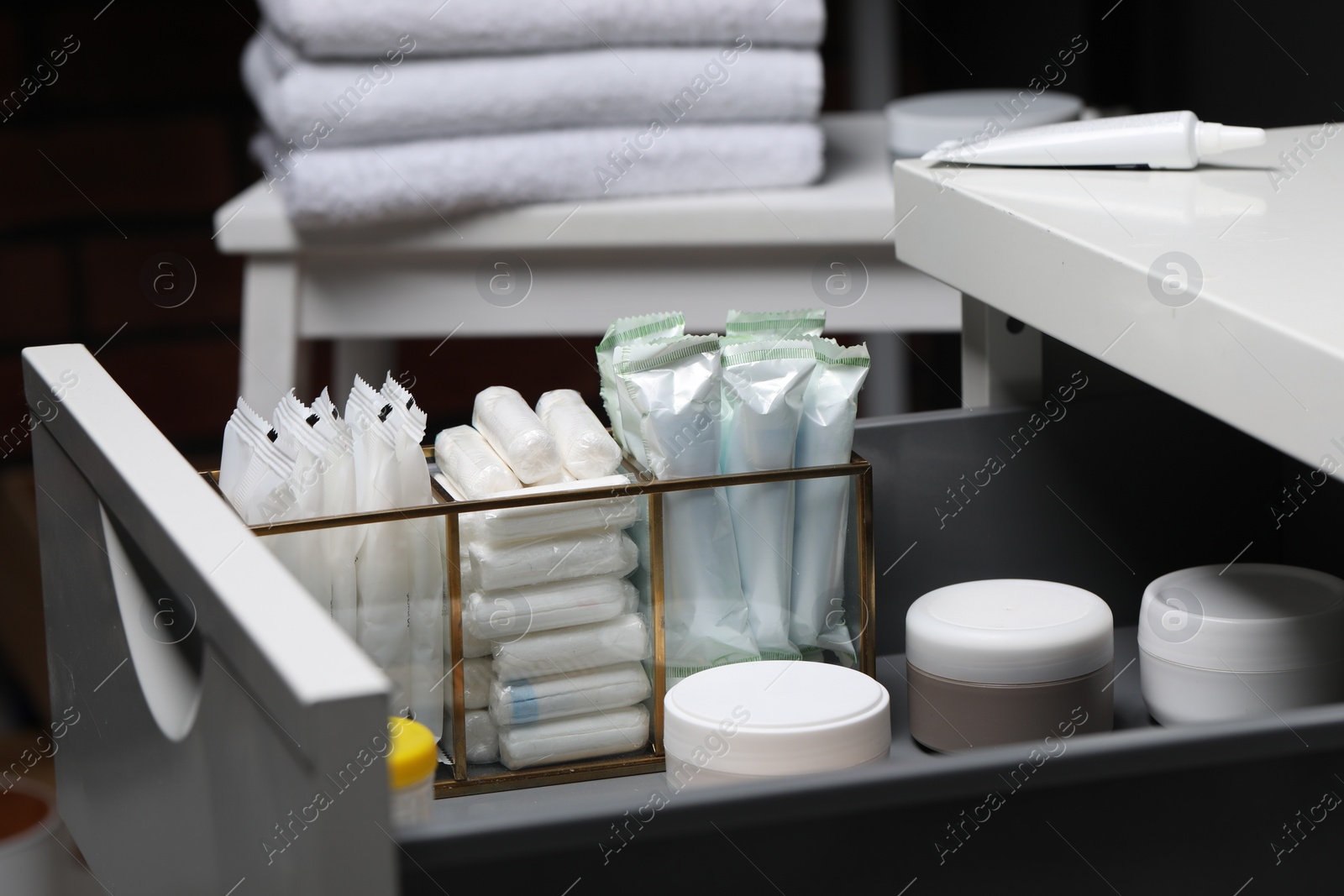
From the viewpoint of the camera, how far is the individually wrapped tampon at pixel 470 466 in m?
0.39

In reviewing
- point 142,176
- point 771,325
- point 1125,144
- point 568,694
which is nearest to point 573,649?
point 568,694

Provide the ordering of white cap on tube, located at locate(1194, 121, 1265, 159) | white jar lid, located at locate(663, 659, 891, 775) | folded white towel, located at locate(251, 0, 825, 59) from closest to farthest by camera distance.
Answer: white jar lid, located at locate(663, 659, 891, 775)
white cap on tube, located at locate(1194, 121, 1265, 159)
folded white towel, located at locate(251, 0, 825, 59)

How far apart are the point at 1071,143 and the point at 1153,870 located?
0.29m

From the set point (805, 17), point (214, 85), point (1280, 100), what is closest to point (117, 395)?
Answer: point (805, 17)

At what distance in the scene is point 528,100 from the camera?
78 cm

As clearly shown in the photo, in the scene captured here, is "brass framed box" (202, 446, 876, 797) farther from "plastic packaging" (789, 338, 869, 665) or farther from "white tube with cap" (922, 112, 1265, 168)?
"white tube with cap" (922, 112, 1265, 168)

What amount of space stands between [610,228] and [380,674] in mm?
599

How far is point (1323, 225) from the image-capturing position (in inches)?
14.9

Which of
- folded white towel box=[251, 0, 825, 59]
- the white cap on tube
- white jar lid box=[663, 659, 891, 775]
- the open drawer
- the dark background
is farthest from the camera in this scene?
the dark background

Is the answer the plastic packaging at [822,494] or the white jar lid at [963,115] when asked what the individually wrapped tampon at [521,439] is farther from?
the white jar lid at [963,115]

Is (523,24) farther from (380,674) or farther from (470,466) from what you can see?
(380,674)

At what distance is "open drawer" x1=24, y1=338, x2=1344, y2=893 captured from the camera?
0.77ft

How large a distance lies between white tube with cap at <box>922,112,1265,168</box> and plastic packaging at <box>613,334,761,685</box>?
16 centimetres

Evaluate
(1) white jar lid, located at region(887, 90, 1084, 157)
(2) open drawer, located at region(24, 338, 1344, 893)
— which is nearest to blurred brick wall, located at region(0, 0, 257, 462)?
(1) white jar lid, located at region(887, 90, 1084, 157)
